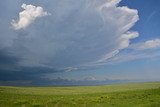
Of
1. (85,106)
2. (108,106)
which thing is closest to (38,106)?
(85,106)

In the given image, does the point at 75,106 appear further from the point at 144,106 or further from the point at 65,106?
the point at 144,106

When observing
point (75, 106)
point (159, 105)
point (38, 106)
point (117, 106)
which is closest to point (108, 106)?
point (117, 106)

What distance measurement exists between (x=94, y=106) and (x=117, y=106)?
13.1 feet

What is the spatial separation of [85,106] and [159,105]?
41.0ft

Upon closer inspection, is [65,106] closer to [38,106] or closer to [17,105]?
[38,106]

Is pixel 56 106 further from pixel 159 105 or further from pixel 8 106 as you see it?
pixel 159 105

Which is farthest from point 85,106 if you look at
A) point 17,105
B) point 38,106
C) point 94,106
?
point 17,105

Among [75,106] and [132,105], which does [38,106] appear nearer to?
[75,106]

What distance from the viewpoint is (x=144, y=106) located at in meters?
46.1

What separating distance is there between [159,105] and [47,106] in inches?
746

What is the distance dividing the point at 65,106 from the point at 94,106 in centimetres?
508

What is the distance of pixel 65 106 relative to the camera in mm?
46781

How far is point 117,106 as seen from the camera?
4756cm

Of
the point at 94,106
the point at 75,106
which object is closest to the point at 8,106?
the point at 75,106
